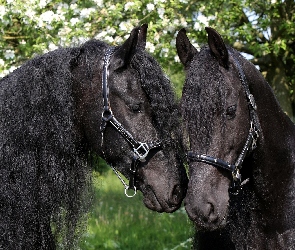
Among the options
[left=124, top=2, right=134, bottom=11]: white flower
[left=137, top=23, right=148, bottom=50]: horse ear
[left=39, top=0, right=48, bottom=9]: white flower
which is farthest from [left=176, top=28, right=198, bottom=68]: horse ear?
[left=39, top=0, right=48, bottom=9]: white flower

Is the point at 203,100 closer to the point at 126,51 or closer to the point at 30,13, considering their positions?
the point at 126,51

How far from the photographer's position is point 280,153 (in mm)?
3578

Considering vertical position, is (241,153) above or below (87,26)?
above

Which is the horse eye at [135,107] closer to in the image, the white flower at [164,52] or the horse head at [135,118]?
the horse head at [135,118]

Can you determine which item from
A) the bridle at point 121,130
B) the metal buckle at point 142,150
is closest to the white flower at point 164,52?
the bridle at point 121,130

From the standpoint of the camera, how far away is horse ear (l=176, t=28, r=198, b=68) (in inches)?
141

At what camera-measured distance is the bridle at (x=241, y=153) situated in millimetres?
3182

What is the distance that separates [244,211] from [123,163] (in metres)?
0.88

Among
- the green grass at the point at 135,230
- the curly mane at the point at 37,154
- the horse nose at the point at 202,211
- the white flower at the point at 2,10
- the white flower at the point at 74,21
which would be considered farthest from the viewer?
the green grass at the point at 135,230

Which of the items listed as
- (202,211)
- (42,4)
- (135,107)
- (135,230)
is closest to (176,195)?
(202,211)

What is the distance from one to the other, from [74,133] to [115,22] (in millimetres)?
3387

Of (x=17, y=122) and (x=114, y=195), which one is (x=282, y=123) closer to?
(x=17, y=122)

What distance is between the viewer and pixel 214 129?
10.5ft

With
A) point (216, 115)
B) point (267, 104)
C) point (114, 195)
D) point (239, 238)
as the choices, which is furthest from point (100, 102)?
point (114, 195)
